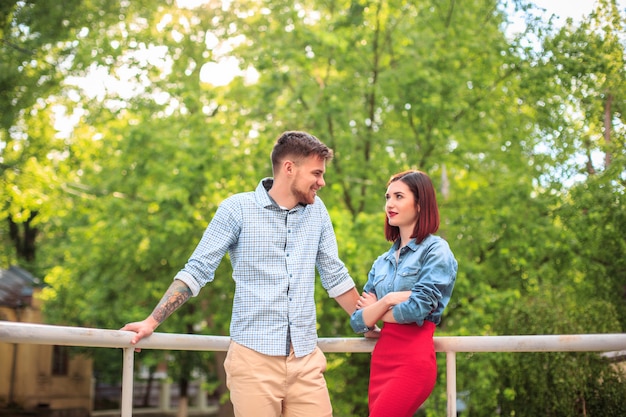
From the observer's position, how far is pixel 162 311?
8.89ft

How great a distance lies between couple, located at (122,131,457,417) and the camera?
8.83 ft

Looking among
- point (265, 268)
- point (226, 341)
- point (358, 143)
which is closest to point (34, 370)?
point (358, 143)

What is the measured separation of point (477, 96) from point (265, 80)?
12.3 ft

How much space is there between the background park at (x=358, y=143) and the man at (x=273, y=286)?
16.9ft

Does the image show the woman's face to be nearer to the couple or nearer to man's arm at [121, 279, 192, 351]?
the couple

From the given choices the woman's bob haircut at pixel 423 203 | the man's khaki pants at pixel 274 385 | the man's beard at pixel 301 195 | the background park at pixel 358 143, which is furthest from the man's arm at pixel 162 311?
the background park at pixel 358 143

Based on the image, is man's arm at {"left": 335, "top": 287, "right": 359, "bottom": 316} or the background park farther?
the background park

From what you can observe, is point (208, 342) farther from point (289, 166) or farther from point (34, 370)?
point (34, 370)

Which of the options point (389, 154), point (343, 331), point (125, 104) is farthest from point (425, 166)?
point (125, 104)

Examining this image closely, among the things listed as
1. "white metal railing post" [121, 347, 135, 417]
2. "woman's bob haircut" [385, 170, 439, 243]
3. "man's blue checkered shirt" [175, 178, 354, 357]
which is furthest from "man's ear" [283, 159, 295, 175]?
"white metal railing post" [121, 347, 135, 417]

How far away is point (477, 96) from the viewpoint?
1255cm

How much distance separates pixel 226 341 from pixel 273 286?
0.33m

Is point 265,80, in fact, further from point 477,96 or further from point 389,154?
point 477,96

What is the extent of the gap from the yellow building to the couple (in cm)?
1886
